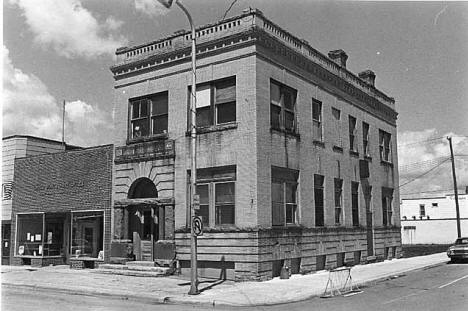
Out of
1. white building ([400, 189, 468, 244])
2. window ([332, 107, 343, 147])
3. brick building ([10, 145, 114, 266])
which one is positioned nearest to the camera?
brick building ([10, 145, 114, 266])

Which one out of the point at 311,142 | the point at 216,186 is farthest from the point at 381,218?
the point at 216,186

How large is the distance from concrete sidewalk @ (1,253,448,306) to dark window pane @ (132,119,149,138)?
6471 millimetres

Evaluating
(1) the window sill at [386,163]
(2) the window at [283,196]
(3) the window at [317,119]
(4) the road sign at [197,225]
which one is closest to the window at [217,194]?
(2) the window at [283,196]

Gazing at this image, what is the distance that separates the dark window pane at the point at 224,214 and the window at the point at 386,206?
1509 cm

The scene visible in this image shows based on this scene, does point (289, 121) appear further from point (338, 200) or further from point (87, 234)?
point (87, 234)

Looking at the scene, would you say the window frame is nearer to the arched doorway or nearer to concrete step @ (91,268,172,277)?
the arched doorway

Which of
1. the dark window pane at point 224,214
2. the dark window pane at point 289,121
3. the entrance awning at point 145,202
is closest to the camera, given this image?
the dark window pane at point 224,214

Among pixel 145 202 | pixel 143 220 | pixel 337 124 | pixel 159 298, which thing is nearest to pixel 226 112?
pixel 145 202

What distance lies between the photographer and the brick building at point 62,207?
24594mm

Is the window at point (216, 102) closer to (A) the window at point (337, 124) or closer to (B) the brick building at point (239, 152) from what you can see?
(B) the brick building at point (239, 152)

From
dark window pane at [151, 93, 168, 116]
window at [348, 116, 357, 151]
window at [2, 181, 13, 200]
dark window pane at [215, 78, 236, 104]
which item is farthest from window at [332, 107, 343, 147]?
window at [2, 181, 13, 200]

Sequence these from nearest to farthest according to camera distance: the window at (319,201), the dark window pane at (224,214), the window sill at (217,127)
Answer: the dark window pane at (224,214) < the window sill at (217,127) < the window at (319,201)

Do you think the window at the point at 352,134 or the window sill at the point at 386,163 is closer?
the window at the point at 352,134

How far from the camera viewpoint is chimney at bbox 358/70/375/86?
106 feet
